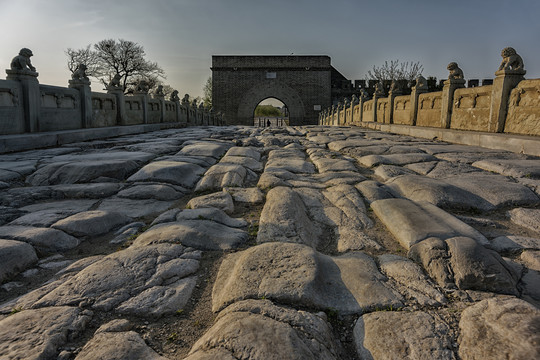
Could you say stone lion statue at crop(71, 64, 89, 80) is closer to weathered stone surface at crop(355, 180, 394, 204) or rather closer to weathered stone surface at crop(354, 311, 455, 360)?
weathered stone surface at crop(355, 180, 394, 204)

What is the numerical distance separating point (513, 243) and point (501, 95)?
517cm

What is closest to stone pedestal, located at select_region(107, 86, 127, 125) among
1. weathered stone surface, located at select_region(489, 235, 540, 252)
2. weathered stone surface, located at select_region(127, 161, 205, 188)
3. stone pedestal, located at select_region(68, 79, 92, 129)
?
stone pedestal, located at select_region(68, 79, 92, 129)

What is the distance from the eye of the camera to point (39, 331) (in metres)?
1.04

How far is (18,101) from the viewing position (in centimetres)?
572

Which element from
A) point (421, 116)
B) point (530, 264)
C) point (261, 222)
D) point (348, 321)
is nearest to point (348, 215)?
point (261, 222)

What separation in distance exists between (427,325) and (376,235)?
0.85 metres

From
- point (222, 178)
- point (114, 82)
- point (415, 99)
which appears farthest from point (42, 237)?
point (415, 99)

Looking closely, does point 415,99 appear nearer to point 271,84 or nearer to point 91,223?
point 91,223

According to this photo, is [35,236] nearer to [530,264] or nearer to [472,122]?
[530,264]

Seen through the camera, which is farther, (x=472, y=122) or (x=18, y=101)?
(x=472, y=122)

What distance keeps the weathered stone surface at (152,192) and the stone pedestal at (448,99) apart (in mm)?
7062

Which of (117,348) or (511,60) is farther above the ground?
(511,60)

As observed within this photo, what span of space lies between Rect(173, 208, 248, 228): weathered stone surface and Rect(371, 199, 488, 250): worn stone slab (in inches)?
36.0

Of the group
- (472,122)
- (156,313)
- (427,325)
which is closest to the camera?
(427,325)
